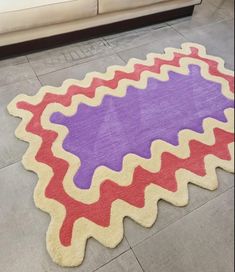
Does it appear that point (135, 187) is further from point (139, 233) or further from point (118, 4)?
point (118, 4)

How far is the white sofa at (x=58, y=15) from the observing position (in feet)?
4.75

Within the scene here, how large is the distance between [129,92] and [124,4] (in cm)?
57

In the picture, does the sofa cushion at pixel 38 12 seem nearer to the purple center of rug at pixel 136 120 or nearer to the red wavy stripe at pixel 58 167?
the red wavy stripe at pixel 58 167

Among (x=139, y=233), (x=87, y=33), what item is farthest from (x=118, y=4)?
(x=139, y=233)

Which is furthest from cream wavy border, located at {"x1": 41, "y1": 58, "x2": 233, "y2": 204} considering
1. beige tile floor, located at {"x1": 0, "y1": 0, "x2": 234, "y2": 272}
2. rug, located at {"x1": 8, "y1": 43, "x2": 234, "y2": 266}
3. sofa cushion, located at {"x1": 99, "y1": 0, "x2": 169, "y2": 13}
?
sofa cushion, located at {"x1": 99, "y1": 0, "x2": 169, "y2": 13}

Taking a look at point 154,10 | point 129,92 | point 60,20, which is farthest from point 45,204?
point 154,10

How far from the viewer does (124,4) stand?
1734 millimetres

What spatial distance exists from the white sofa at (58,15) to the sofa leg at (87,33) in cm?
5

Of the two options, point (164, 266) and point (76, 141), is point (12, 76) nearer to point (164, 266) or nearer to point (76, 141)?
point (76, 141)

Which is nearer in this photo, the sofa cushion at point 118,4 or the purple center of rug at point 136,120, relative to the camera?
the purple center of rug at point 136,120

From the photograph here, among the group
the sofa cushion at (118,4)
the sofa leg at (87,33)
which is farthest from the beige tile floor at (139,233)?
the sofa cushion at (118,4)

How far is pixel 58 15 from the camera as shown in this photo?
5.11 feet

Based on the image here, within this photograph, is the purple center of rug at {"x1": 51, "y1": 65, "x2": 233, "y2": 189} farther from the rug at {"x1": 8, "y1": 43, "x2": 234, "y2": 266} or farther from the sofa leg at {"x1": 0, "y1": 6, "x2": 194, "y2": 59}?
the sofa leg at {"x1": 0, "y1": 6, "x2": 194, "y2": 59}

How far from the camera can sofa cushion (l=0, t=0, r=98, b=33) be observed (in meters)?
1.43
